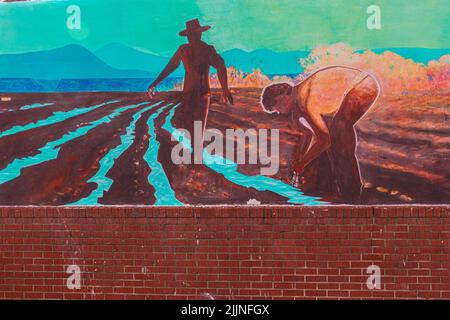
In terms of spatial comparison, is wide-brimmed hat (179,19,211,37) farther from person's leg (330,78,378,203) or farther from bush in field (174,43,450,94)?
person's leg (330,78,378,203)

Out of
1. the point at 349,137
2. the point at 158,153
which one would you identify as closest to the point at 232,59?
the point at 158,153

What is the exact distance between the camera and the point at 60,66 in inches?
260

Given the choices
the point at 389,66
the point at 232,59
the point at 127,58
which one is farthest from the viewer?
the point at 127,58

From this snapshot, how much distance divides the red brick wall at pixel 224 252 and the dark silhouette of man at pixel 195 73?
1.08m

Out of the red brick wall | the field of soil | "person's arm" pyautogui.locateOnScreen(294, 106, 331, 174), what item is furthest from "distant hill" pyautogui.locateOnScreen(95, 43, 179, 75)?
"person's arm" pyautogui.locateOnScreen(294, 106, 331, 174)

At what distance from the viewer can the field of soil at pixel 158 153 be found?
6.07 meters

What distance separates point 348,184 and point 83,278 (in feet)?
10.2

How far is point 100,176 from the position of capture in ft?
21.1

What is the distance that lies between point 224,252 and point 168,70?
2130mm

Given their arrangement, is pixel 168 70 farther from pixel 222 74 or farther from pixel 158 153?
pixel 158 153

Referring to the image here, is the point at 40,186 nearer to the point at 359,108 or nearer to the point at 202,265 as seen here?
the point at 202,265

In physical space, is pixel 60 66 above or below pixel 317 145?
above

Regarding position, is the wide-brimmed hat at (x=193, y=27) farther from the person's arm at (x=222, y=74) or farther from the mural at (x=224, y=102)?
the person's arm at (x=222, y=74)

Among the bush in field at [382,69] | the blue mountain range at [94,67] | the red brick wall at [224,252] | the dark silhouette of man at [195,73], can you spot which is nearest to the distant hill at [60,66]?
Answer: the blue mountain range at [94,67]
